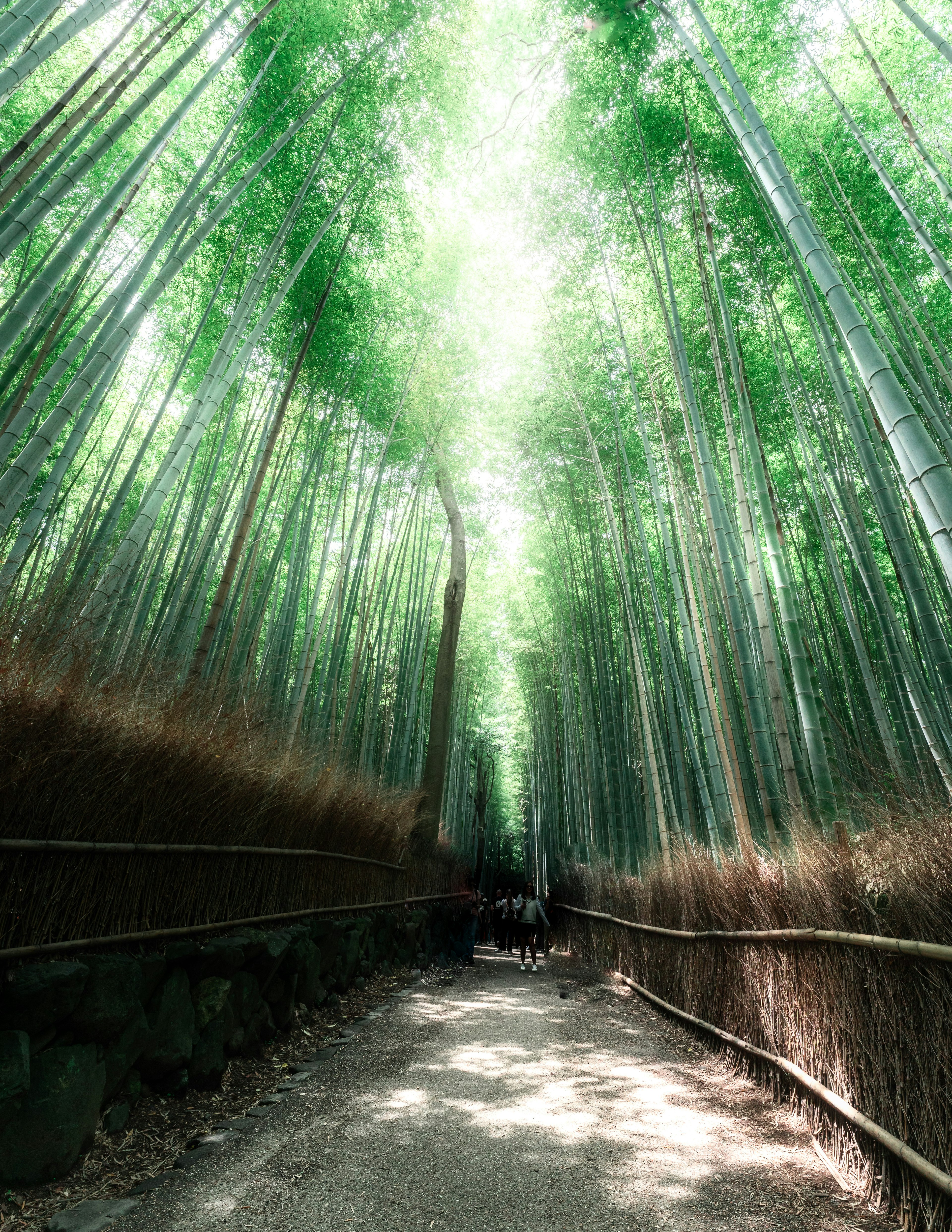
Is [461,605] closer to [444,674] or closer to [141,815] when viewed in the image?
[444,674]

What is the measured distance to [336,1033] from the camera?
3.15 metres

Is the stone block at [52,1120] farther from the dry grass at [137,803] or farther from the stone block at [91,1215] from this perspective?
the dry grass at [137,803]

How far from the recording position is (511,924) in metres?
8.88

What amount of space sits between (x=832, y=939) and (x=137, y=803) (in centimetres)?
218

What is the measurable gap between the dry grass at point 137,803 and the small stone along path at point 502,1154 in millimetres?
676

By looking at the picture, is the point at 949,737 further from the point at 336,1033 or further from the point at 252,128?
the point at 252,128

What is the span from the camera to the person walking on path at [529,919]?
6754 mm

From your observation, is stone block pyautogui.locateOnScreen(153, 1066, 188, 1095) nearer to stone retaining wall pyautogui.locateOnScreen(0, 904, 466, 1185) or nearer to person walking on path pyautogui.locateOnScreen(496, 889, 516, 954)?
stone retaining wall pyautogui.locateOnScreen(0, 904, 466, 1185)

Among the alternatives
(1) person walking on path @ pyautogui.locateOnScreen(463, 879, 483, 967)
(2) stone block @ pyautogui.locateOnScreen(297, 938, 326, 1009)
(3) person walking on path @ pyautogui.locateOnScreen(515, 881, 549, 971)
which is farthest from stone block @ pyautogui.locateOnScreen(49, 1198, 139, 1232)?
(1) person walking on path @ pyautogui.locateOnScreen(463, 879, 483, 967)

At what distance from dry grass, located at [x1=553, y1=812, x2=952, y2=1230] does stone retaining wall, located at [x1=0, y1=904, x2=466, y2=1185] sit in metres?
1.98

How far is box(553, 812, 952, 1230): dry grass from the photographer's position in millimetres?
1379

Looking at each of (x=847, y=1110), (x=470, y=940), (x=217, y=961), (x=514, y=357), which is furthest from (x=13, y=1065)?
(x=514, y=357)

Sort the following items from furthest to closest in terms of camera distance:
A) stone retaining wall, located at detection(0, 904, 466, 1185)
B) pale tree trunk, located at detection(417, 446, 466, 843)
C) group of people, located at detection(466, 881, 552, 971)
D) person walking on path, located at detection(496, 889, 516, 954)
→ 1. person walking on path, located at detection(496, 889, 516, 954)
2. group of people, located at detection(466, 881, 552, 971)
3. pale tree trunk, located at detection(417, 446, 466, 843)
4. stone retaining wall, located at detection(0, 904, 466, 1185)

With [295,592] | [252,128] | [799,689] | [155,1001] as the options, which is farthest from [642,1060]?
[252,128]
